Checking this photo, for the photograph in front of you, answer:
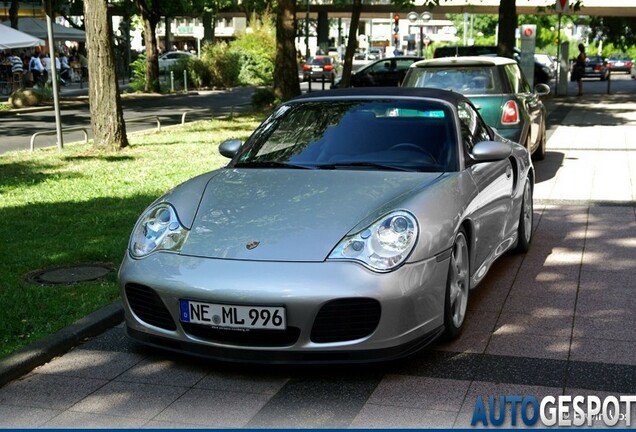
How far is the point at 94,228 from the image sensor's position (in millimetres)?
8711

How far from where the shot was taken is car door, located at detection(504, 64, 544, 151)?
12.0m

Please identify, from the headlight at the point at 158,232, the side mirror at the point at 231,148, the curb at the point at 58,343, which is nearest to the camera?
the curb at the point at 58,343

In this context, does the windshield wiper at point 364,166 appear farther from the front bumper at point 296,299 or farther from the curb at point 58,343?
the curb at point 58,343

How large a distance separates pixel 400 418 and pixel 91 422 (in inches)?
54.9

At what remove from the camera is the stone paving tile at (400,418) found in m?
4.12

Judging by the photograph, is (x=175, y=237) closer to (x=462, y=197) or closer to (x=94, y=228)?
(x=462, y=197)

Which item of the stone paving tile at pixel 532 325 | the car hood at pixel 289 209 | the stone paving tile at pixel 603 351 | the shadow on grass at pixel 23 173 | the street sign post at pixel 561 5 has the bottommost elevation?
the shadow on grass at pixel 23 173

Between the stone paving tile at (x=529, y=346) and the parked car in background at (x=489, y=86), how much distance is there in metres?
6.41

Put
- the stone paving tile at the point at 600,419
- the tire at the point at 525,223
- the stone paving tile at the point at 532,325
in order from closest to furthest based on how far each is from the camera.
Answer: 1. the stone paving tile at the point at 600,419
2. the stone paving tile at the point at 532,325
3. the tire at the point at 525,223

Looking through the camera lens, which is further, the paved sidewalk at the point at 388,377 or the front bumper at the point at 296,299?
the front bumper at the point at 296,299

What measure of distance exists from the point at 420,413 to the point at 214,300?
1.13 metres

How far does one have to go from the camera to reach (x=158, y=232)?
16.8 ft

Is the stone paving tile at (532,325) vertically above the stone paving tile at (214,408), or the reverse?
the stone paving tile at (214,408)

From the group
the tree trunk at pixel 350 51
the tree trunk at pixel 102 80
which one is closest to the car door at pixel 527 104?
the tree trunk at pixel 102 80
